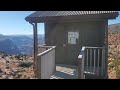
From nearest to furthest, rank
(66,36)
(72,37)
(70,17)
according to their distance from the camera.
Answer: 1. (70,17)
2. (72,37)
3. (66,36)

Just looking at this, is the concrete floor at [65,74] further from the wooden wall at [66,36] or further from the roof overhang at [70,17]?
the roof overhang at [70,17]

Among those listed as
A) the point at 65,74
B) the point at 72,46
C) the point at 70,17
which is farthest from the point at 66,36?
the point at 65,74

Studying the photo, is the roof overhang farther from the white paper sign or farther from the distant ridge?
the distant ridge

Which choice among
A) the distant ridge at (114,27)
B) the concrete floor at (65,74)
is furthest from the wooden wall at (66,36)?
the distant ridge at (114,27)

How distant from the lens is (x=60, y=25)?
425 inches

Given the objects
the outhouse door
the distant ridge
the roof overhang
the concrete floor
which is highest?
the distant ridge

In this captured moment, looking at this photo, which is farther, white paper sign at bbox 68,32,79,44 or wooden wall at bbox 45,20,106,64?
white paper sign at bbox 68,32,79,44

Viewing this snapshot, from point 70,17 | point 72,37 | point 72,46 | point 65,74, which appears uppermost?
point 70,17

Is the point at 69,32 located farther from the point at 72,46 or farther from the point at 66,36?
the point at 72,46

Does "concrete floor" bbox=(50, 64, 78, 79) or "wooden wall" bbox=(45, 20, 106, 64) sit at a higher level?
"wooden wall" bbox=(45, 20, 106, 64)

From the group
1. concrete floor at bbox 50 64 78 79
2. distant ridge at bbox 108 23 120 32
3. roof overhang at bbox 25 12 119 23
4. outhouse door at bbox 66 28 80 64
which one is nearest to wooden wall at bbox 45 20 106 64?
outhouse door at bbox 66 28 80 64

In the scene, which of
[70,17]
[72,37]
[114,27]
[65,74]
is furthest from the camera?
[114,27]
